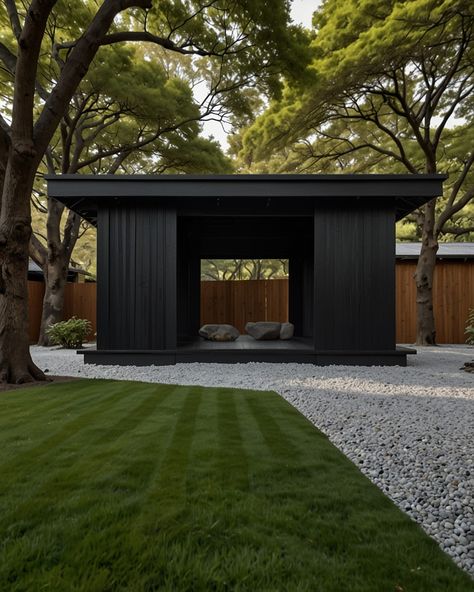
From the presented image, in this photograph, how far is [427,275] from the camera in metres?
9.48

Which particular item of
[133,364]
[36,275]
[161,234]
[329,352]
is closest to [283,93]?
[161,234]

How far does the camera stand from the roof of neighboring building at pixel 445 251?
10.5 m

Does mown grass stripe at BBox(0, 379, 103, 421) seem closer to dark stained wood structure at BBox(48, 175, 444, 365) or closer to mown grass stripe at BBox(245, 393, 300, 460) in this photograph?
mown grass stripe at BBox(245, 393, 300, 460)

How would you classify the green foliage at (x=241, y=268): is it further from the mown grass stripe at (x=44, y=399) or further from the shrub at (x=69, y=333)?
the mown grass stripe at (x=44, y=399)

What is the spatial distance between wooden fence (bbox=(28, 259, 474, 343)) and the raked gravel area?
3707mm

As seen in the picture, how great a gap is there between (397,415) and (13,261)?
4.73 meters

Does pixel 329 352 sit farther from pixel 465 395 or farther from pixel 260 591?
pixel 260 591

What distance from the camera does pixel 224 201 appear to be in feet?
20.8

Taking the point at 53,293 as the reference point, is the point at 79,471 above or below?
below

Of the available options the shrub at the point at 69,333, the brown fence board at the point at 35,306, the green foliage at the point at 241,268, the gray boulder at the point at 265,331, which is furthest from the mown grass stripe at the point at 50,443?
the green foliage at the point at 241,268

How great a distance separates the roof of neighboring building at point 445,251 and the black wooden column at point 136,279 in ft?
24.6

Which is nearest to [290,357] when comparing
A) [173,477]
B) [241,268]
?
[173,477]

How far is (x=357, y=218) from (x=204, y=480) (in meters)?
5.44

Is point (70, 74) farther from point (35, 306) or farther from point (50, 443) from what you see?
point (35, 306)
